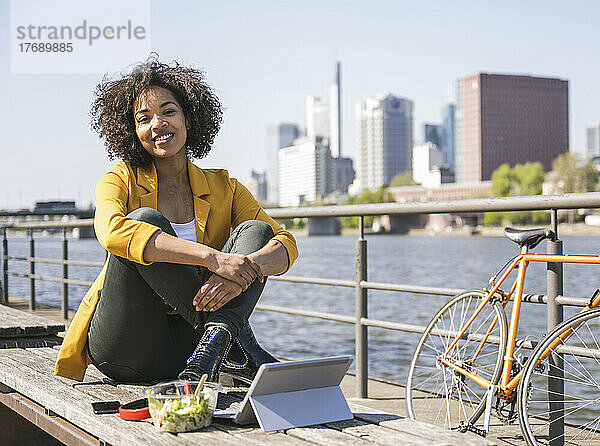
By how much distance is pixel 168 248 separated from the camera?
6.52 feet

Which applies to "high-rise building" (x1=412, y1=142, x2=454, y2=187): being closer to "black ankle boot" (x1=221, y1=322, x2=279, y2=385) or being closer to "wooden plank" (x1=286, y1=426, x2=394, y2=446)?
"black ankle boot" (x1=221, y1=322, x2=279, y2=385)

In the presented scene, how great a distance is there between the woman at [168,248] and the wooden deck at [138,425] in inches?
4.4

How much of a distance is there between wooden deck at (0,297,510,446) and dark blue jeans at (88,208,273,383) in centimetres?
8

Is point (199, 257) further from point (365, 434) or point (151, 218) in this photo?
point (365, 434)

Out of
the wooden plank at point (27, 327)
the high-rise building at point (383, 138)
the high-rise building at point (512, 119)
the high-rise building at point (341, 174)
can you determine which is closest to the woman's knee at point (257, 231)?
the wooden plank at point (27, 327)

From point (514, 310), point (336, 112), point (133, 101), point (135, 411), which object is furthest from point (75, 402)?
point (336, 112)

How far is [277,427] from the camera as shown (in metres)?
1.56

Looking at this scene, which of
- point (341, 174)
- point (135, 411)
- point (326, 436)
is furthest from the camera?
point (341, 174)

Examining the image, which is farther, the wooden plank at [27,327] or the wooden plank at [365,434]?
the wooden plank at [27,327]

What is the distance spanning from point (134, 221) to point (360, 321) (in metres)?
1.64

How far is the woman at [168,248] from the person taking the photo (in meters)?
2.00

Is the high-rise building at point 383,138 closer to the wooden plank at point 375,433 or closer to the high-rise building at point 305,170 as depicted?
the high-rise building at point 305,170

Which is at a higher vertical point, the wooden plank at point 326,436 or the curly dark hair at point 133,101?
the curly dark hair at point 133,101

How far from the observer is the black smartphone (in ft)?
5.60
